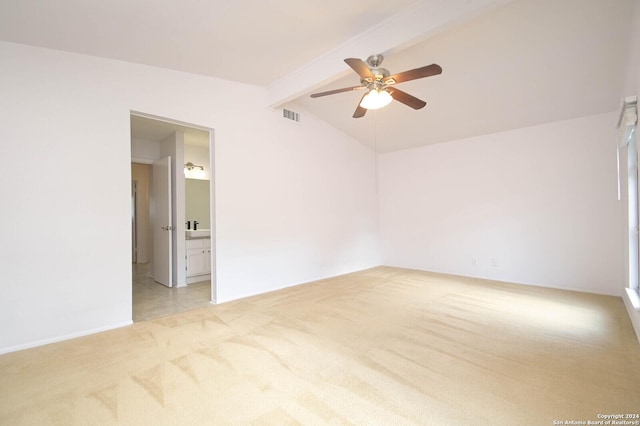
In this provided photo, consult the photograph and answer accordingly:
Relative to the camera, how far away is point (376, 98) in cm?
292

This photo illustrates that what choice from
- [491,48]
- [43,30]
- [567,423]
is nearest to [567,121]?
[491,48]

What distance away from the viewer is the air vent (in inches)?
187

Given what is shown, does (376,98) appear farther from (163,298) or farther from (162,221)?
(162,221)

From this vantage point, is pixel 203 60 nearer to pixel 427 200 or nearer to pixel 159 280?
pixel 159 280

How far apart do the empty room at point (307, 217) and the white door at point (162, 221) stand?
0.06 m

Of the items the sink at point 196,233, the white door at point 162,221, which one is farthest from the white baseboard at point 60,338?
the sink at point 196,233

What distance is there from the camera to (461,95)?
13.4 ft

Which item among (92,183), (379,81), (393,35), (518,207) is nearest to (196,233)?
(92,183)

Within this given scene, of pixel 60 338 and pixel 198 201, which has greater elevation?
pixel 198 201

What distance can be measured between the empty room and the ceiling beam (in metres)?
0.02

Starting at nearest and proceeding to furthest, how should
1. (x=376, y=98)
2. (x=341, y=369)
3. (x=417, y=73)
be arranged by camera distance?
1. (x=341, y=369)
2. (x=417, y=73)
3. (x=376, y=98)

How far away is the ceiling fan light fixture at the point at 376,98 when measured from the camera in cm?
288

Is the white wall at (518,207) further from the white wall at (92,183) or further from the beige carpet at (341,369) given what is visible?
the white wall at (92,183)

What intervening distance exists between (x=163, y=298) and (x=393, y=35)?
439cm
